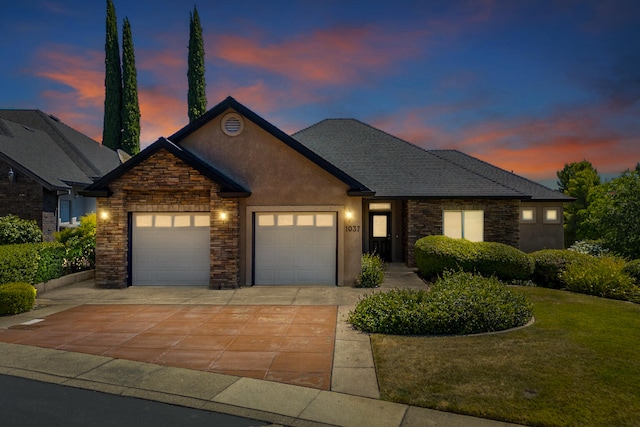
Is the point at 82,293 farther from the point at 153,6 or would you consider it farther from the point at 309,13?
the point at 309,13

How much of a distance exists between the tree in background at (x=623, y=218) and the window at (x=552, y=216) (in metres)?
3.21

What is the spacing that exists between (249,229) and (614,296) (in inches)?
485

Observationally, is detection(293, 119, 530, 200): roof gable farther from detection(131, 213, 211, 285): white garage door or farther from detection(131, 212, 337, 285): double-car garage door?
detection(131, 213, 211, 285): white garage door

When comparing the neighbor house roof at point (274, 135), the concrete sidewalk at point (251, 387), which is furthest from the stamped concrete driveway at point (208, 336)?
the neighbor house roof at point (274, 135)

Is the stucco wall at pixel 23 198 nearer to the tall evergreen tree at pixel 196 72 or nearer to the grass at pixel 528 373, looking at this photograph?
the grass at pixel 528 373

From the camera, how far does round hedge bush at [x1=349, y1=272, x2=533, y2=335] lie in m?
9.05

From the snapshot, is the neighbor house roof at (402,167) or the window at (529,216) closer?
the neighbor house roof at (402,167)

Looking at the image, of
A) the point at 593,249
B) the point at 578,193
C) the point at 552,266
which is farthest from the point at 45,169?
the point at 578,193

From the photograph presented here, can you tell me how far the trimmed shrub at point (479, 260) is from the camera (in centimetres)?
1562

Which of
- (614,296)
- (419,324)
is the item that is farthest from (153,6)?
(614,296)

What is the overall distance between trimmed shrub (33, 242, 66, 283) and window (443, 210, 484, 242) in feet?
52.8

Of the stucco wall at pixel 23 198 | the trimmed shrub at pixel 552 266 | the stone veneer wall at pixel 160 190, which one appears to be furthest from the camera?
the stucco wall at pixel 23 198

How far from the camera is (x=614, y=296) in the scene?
13469 millimetres

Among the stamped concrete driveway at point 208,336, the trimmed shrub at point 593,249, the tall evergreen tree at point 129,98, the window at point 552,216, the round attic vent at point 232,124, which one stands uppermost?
the tall evergreen tree at point 129,98
